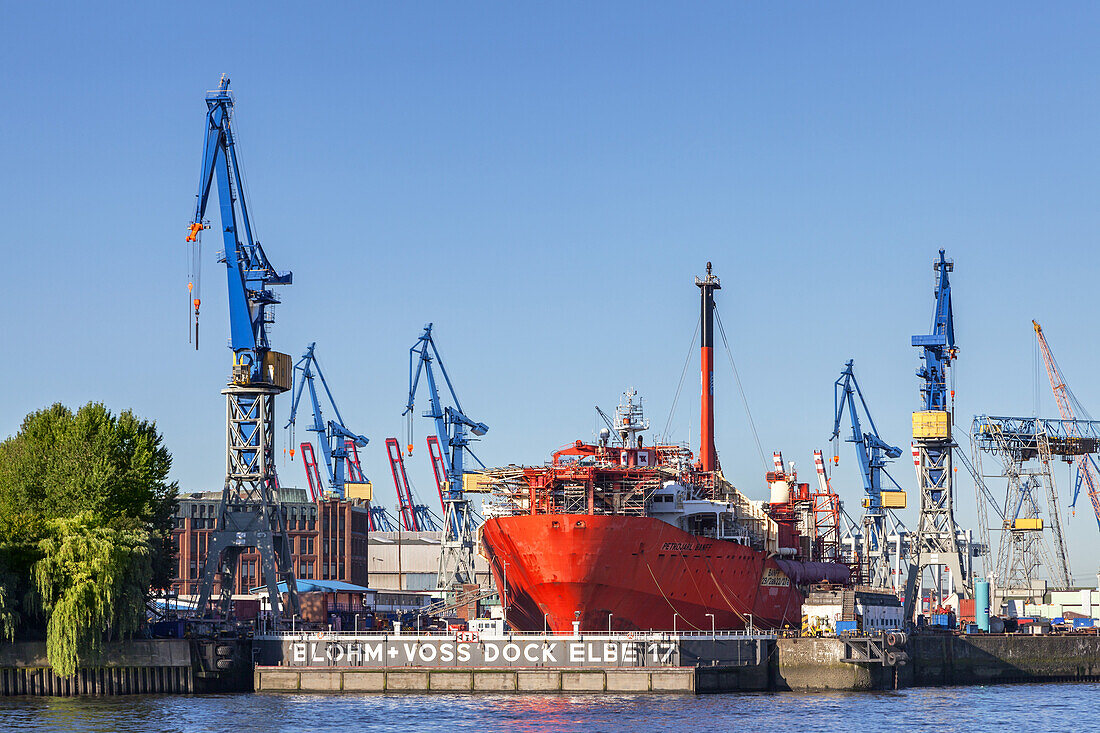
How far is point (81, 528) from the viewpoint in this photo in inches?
3324

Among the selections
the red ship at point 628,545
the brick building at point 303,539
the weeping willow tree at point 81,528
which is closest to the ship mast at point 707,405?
the red ship at point 628,545

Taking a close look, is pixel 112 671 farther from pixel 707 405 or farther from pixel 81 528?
pixel 707 405

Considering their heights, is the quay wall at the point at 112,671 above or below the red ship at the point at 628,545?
below

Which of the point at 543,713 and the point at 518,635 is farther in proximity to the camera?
the point at 518,635

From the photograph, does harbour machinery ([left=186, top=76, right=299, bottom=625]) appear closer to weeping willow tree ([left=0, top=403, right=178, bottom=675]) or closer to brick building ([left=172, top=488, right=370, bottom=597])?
weeping willow tree ([left=0, top=403, right=178, bottom=675])

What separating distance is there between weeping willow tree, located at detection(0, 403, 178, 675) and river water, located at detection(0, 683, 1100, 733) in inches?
168

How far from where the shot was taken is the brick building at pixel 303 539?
6683 inches

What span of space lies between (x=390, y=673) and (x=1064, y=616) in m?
105

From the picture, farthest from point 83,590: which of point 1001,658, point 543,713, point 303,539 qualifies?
point 303,539

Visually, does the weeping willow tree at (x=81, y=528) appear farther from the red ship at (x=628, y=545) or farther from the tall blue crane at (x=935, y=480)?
the tall blue crane at (x=935, y=480)

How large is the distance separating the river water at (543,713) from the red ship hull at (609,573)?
982cm

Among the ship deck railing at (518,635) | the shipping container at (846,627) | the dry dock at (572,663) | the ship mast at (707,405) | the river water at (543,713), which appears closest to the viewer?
the river water at (543,713)

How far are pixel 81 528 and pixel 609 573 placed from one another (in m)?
29.6

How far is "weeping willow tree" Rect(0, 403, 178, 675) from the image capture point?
82.9 meters
